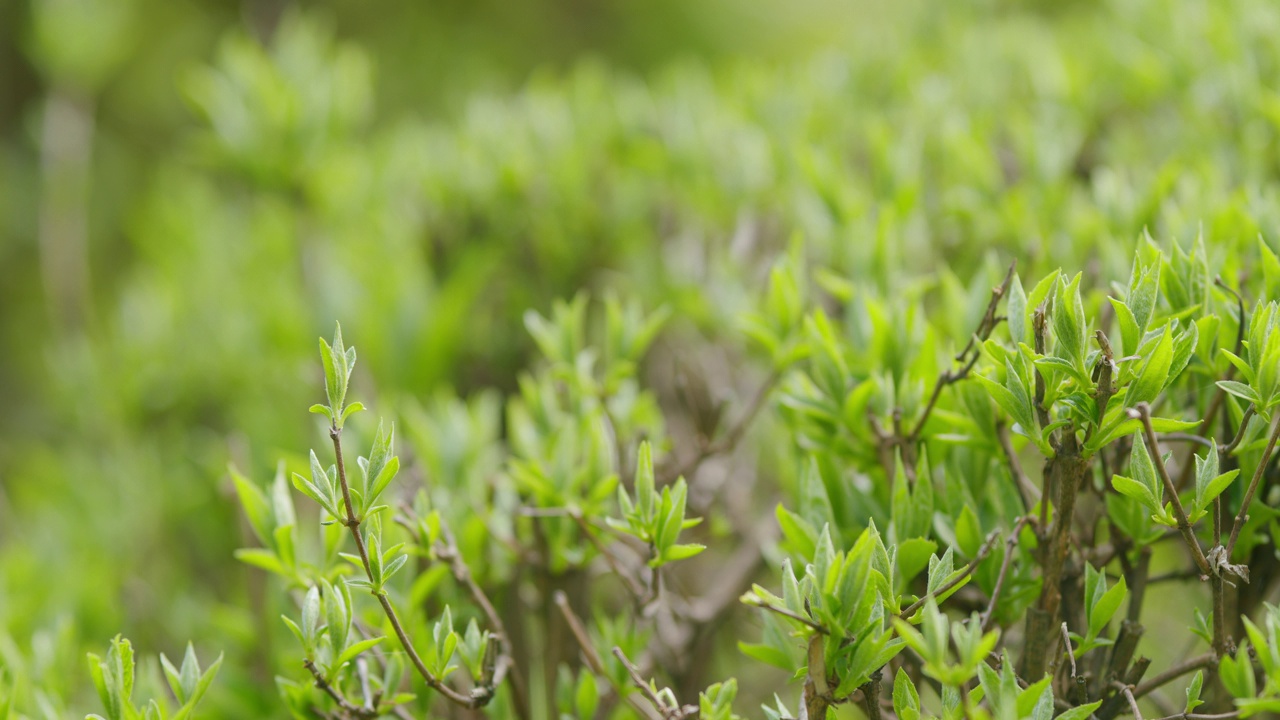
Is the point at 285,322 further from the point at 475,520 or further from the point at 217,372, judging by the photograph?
the point at 475,520

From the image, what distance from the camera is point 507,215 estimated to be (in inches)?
89.8

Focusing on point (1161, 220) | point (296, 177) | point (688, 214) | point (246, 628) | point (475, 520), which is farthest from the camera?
point (688, 214)

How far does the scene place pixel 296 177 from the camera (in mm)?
2156

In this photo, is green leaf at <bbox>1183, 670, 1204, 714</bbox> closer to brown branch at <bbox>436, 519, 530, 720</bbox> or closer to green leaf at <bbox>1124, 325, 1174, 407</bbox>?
green leaf at <bbox>1124, 325, 1174, 407</bbox>

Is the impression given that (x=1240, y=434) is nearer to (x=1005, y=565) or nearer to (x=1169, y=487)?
(x=1169, y=487)

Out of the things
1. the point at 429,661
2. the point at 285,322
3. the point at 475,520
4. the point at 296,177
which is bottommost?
the point at 429,661

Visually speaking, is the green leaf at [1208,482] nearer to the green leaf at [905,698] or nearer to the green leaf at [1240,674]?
the green leaf at [1240,674]

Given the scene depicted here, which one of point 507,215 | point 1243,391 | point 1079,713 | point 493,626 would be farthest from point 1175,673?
point 507,215

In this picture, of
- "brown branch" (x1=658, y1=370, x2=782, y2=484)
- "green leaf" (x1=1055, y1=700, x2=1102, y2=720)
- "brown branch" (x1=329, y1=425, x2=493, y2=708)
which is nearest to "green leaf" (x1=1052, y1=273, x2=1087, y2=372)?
"green leaf" (x1=1055, y1=700, x2=1102, y2=720)

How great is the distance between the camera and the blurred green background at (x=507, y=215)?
1.71 metres

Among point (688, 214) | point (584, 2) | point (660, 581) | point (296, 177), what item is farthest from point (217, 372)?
point (584, 2)

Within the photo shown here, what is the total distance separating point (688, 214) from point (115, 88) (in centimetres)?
517

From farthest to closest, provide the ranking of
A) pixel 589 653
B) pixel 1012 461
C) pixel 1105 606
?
1. pixel 589 653
2. pixel 1012 461
3. pixel 1105 606

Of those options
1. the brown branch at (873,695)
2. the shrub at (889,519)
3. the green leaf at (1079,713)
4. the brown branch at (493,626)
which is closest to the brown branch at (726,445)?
the shrub at (889,519)
